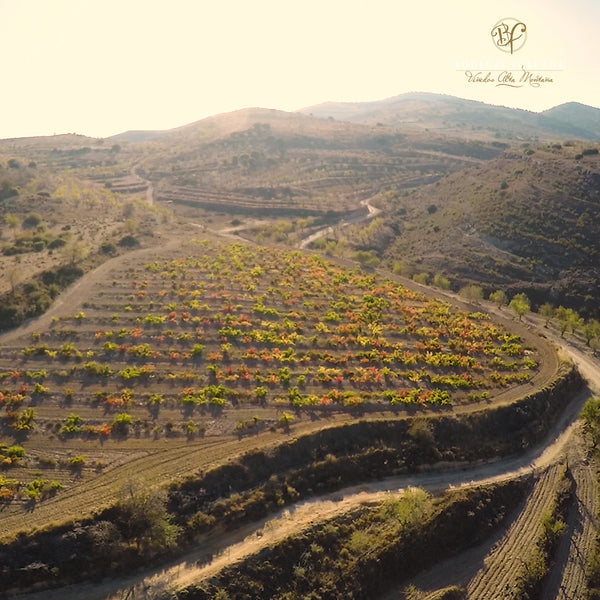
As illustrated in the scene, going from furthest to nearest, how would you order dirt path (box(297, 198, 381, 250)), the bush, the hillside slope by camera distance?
dirt path (box(297, 198, 381, 250)) → the bush → the hillside slope

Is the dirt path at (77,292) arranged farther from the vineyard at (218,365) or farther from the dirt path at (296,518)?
the dirt path at (296,518)

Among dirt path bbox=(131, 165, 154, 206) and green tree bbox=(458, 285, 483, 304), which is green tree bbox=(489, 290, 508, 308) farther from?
dirt path bbox=(131, 165, 154, 206)

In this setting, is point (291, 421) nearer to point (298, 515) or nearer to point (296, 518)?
point (298, 515)

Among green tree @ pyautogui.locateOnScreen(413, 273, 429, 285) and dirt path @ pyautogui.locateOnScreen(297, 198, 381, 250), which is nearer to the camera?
green tree @ pyautogui.locateOnScreen(413, 273, 429, 285)

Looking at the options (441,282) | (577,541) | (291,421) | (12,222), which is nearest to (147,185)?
(12,222)

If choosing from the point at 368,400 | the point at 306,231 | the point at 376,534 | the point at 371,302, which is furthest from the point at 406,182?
the point at 376,534

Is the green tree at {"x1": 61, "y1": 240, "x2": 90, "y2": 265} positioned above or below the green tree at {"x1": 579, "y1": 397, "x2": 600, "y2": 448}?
above

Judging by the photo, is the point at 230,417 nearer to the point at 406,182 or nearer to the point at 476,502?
the point at 476,502

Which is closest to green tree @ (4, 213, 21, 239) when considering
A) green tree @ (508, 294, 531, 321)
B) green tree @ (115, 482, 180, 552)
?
green tree @ (115, 482, 180, 552)

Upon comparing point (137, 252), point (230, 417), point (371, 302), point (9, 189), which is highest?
point (9, 189)
